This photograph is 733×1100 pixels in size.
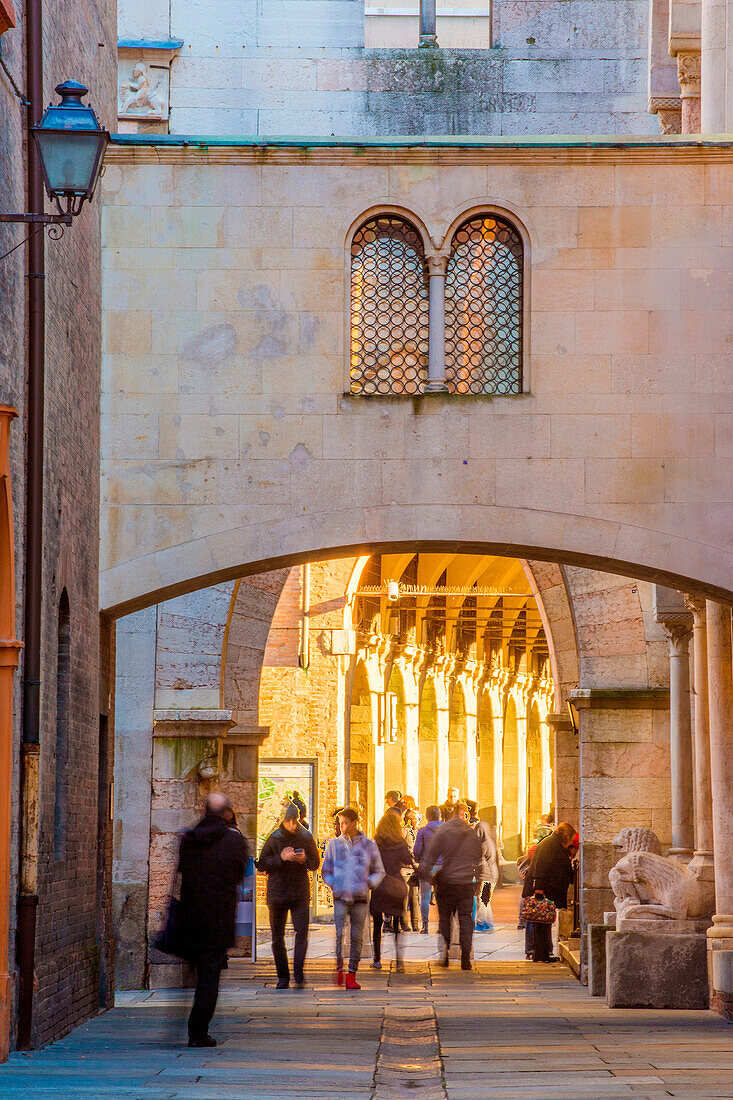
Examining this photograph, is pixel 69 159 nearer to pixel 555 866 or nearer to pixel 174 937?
pixel 174 937

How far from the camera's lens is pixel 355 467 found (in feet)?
41.2

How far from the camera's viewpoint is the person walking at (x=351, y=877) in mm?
14477

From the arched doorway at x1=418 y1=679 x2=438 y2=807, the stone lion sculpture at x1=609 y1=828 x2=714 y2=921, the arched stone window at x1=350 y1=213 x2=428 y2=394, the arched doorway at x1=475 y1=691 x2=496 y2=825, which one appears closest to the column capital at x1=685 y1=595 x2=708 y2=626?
the stone lion sculpture at x1=609 y1=828 x2=714 y2=921

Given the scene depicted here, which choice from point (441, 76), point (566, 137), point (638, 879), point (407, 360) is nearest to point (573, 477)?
point (407, 360)

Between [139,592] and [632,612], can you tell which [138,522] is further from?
[632,612]

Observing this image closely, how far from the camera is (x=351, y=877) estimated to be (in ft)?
47.6

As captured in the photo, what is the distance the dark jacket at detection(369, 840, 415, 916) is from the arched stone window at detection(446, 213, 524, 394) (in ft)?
17.4

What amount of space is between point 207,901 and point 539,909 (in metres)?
9.09

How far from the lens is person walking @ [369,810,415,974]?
16297 millimetres

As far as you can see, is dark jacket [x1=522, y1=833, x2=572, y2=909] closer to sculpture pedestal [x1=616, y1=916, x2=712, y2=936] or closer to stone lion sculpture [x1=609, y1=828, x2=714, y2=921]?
stone lion sculpture [x1=609, y1=828, x2=714, y2=921]

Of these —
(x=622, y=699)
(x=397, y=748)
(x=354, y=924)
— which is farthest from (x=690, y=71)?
(x=397, y=748)

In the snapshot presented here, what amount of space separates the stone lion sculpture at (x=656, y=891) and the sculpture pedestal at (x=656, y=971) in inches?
7.0

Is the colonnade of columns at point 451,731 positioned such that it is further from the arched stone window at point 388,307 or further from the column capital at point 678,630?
the arched stone window at point 388,307

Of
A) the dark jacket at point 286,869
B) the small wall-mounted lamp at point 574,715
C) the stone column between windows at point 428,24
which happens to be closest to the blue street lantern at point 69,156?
the dark jacket at point 286,869
